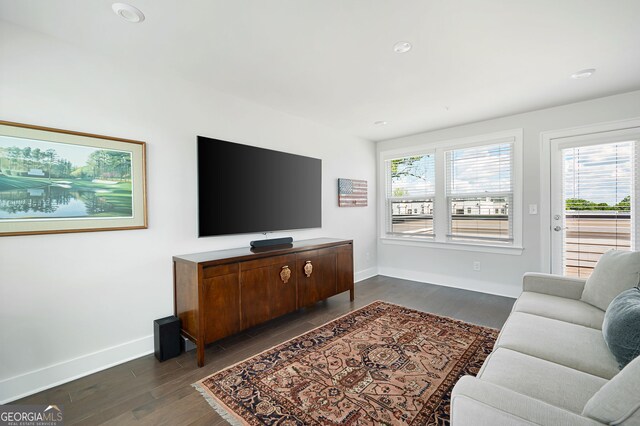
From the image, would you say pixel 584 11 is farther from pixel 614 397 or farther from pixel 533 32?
pixel 614 397

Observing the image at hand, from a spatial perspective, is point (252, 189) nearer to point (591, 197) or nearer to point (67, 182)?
point (67, 182)

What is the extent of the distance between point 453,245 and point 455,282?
54 cm

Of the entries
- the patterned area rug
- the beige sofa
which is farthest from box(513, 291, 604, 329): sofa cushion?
the patterned area rug

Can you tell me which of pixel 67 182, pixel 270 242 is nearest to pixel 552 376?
pixel 270 242

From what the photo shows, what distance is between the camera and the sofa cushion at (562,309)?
1.86 meters

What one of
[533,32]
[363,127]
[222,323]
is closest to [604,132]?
[533,32]

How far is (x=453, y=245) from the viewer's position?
4387 millimetres

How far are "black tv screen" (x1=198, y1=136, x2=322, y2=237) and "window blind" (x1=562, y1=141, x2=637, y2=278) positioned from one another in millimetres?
3040

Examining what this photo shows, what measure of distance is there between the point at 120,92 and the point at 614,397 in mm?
3195

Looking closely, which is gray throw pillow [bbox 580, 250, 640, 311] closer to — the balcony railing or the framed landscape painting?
the balcony railing

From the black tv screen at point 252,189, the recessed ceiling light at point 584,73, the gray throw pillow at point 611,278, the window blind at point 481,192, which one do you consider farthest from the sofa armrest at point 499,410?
the window blind at point 481,192

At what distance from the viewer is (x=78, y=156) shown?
6.96 feet

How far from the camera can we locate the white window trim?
3.83m

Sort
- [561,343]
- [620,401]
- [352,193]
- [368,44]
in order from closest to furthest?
[620,401] → [561,343] → [368,44] → [352,193]
